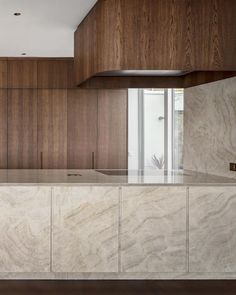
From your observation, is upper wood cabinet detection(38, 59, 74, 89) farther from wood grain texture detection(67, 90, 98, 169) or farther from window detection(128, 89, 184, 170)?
window detection(128, 89, 184, 170)

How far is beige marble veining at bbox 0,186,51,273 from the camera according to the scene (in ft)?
12.3

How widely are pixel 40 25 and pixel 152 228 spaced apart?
2.45 meters

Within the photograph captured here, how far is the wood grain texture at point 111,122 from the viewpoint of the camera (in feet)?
22.1

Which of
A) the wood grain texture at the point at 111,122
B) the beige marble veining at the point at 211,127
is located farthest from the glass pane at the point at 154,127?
the beige marble veining at the point at 211,127

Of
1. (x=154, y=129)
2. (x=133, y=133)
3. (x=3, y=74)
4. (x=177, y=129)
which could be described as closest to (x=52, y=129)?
(x=3, y=74)

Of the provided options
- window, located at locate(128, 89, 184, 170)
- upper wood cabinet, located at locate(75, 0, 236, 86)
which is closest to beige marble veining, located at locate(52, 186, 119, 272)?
upper wood cabinet, located at locate(75, 0, 236, 86)

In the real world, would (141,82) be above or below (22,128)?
above

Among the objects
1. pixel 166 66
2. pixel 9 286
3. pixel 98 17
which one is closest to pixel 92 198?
pixel 9 286

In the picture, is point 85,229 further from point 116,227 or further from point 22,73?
point 22,73

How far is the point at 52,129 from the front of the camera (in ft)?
22.0

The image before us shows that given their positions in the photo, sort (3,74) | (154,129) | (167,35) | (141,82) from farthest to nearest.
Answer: (154,129), (3,74), (141,82), (167,35)

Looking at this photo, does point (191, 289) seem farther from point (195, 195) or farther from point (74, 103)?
point (74, 103)

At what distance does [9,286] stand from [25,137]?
3.28 m

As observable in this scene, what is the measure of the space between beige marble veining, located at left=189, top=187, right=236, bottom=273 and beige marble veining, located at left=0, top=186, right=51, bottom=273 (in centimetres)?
121
